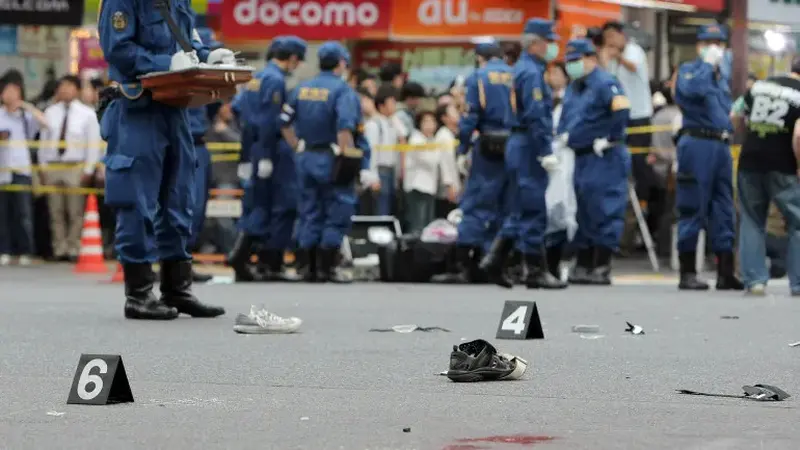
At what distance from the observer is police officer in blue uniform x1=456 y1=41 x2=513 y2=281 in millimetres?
17562

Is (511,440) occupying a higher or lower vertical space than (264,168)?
higher

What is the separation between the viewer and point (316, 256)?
722 inches

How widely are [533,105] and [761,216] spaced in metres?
2.17

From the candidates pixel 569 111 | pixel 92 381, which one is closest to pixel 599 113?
pixel 569 111

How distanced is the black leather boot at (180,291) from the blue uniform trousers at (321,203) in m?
5.80

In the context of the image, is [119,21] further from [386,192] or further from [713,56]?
[386,192]

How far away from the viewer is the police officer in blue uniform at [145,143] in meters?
11.6

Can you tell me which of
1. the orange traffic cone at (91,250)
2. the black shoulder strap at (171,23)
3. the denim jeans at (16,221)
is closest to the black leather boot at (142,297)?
the black shoulder strap at (171,23)

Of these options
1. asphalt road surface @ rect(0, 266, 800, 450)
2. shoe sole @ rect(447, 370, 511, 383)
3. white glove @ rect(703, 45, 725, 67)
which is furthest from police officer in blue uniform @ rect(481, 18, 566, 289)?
shoe sole @ rect(447, 370, 511, 383)

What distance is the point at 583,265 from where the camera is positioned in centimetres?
1856

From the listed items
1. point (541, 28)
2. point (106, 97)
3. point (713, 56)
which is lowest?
point (713, 56)

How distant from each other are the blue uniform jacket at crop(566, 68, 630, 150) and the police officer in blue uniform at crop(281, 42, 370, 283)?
201cm

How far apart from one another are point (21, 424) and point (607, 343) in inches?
175

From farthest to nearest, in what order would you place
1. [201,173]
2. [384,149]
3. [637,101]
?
1. [384,149]
2. [637,101]
3. [201,173]
